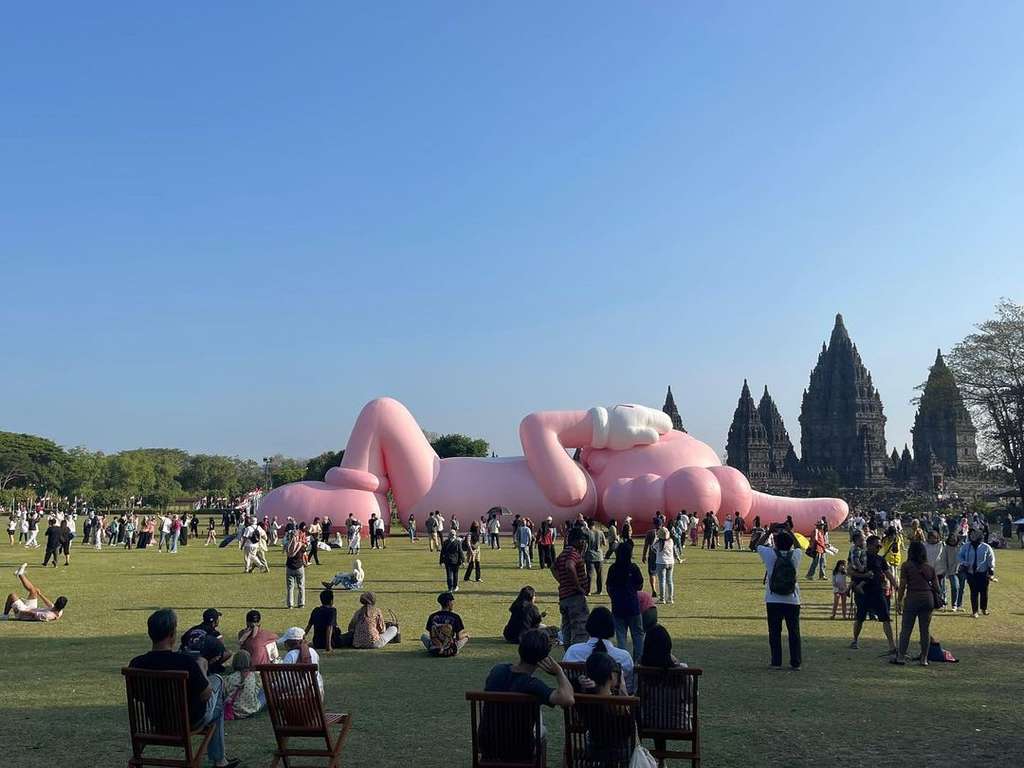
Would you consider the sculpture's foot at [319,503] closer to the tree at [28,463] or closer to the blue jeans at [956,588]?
the blue jeans at [956,588]

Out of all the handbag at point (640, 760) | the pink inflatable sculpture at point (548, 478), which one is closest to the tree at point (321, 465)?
the pink inflatable sculpture at point (548, 478)

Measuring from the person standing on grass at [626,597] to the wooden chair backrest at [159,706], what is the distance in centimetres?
510

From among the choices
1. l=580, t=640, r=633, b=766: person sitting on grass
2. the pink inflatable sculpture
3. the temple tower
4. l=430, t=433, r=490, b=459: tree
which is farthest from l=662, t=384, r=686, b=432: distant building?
l=580, t=640, r=633, b=766: person sitting on grass

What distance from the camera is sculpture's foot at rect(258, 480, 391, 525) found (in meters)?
A: 29.1

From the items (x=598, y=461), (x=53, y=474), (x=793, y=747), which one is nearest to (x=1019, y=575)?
(x=598, y=461)

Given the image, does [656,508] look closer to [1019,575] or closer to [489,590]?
[1019,575]

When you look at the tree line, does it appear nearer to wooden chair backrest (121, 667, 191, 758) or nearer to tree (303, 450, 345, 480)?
tree (303, 450, 345, 480)

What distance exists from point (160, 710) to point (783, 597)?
243 inches

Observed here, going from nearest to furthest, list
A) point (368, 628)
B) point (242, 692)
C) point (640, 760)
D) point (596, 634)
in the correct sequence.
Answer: point (640, 760) < point (596, 634) < point (242, 692) < point (368, 628)

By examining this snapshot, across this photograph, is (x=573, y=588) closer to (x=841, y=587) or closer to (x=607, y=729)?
(x=607, y=729)

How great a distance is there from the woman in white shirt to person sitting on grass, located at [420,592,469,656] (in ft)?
15.0

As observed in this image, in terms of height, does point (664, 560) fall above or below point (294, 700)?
above

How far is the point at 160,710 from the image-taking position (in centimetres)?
546

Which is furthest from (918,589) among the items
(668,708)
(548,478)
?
(548,478)
